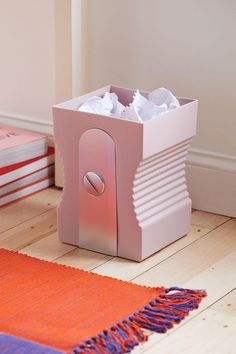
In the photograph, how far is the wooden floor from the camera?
1.79 m

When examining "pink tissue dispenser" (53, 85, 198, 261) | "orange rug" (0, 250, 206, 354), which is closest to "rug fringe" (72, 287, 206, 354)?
"orange rug" (0, 250, 206, 354)

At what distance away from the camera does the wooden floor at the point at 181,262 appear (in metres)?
1.79

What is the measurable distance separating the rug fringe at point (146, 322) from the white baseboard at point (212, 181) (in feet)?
1.73

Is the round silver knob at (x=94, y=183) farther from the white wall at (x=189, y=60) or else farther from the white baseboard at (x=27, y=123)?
the white baseboard at (x=27, y=123)

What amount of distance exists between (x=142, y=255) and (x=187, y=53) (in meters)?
0.61

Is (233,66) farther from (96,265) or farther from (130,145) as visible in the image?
(96,265)

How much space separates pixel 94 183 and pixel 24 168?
482 mm

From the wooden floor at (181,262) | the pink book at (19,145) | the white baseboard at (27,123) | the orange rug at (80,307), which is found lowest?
the wooden floor at (181,262)

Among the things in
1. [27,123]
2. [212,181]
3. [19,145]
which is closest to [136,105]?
[212,181]

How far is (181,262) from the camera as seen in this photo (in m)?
2.16

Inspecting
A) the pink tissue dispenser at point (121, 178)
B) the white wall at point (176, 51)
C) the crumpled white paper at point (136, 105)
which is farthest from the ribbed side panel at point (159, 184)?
the white wall at point (176, 51)

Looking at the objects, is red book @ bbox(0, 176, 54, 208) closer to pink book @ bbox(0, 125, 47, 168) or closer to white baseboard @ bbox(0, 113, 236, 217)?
pink book @ bbox(0, 125, 47, 168)

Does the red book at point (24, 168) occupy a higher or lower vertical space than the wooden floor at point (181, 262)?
higher

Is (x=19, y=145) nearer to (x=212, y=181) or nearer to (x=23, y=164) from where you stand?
(x=23, y=164)
